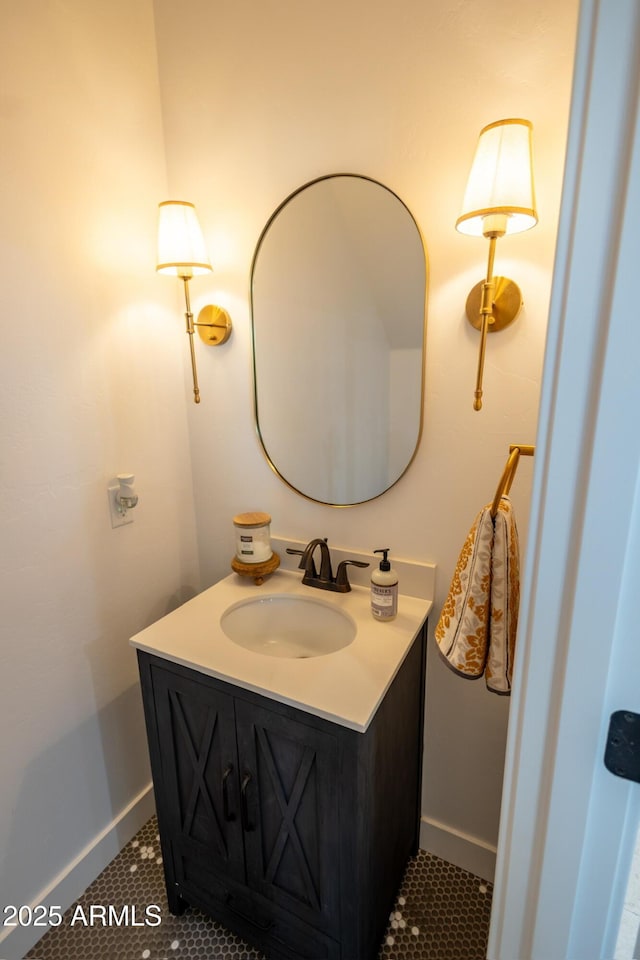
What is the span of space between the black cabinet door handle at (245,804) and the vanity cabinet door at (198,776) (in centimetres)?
2

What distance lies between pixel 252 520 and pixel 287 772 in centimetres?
65

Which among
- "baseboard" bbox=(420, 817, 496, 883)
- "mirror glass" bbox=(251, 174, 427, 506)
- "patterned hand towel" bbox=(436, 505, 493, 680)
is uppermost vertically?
"mirror glass" bbox=(251, 174, 427, 506)

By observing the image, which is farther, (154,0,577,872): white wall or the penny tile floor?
the penny tile floor

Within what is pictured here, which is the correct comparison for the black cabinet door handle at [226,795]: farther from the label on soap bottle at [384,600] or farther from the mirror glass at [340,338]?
the mirror glass at [340,338]

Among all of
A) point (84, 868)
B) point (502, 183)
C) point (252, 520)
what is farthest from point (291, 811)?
point (502, 183)

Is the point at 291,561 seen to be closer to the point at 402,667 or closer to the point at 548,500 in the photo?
the point at 402,667

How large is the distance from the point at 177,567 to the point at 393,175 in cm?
134

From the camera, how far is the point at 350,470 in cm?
131

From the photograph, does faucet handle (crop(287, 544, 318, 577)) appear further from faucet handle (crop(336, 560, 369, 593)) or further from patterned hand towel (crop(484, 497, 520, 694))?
patterned hand towel (crop(484, 497, 520, 694))

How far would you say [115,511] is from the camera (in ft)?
4.40

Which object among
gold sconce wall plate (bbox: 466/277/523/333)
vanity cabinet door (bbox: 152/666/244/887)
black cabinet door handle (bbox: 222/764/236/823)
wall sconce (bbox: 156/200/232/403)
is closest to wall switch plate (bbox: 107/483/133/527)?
vanity cabinet door (bbox: 152/666/244/887)

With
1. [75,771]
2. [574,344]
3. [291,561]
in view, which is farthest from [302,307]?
[75,771]

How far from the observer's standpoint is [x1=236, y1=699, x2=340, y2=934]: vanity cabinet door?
94cm

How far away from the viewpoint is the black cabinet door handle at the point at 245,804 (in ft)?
3.41
